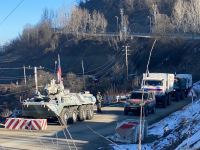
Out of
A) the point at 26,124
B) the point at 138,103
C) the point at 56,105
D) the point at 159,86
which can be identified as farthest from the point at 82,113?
the point at 159,86

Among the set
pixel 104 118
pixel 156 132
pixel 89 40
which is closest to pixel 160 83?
pixel 104 118

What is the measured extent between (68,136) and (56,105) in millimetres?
4454

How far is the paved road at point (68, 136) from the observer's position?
19797mm

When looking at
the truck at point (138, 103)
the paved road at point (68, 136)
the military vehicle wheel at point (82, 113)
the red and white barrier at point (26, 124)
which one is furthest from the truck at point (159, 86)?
the red and white barrier at point (26, 124)

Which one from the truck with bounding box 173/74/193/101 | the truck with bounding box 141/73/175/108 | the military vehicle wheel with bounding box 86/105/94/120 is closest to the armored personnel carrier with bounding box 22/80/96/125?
the military vehicle wheel with bounding box 86/105/94/120

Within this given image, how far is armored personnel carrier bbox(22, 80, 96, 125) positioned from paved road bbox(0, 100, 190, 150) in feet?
1.95

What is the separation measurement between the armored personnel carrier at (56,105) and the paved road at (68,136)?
23.3 inches

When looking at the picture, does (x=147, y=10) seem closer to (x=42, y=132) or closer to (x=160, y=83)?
(x=160, y=83)

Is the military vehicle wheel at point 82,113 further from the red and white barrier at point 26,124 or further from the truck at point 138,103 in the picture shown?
the red and white barrier at point 26,124

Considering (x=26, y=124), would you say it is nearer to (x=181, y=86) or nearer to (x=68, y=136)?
(x=68, y=136)

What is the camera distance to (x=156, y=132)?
23.4 meters

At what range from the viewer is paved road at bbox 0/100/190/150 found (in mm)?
19797

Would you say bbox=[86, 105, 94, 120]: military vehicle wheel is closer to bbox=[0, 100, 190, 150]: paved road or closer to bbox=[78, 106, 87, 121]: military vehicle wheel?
bbox=[0, 100, 190, 150]: paved road

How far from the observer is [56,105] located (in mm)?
27047
